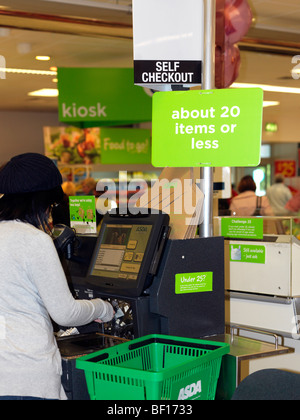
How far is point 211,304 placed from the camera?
2.26m

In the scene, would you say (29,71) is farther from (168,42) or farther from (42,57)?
(168,42)

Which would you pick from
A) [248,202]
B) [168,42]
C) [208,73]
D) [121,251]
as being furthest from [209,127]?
[248,202]

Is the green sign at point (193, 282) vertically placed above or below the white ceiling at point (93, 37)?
below

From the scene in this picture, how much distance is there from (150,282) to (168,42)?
992mm

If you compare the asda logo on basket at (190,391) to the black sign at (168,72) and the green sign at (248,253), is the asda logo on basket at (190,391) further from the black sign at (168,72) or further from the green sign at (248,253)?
the green sign at (248,253)

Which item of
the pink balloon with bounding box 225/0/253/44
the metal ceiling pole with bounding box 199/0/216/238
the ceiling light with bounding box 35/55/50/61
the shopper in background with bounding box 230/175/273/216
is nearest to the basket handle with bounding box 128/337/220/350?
the metal ceiling pole with bounding box 199/0/216/238

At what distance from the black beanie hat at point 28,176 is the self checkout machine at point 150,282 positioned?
0.43 meters

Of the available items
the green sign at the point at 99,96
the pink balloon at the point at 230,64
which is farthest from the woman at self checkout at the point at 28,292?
the green sign at the point at 99,96

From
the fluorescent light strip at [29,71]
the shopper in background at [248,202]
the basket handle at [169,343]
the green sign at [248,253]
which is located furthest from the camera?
the fluorescent light strip at [29,71]

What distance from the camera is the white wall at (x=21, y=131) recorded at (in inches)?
517

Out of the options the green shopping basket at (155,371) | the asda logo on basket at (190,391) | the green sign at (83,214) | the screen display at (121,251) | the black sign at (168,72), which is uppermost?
the black sign at (168,72)

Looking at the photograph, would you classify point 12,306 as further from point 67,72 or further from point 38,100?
point 38,100

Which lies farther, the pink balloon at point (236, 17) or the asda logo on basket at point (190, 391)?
the pink balloon at point (236, 17)
